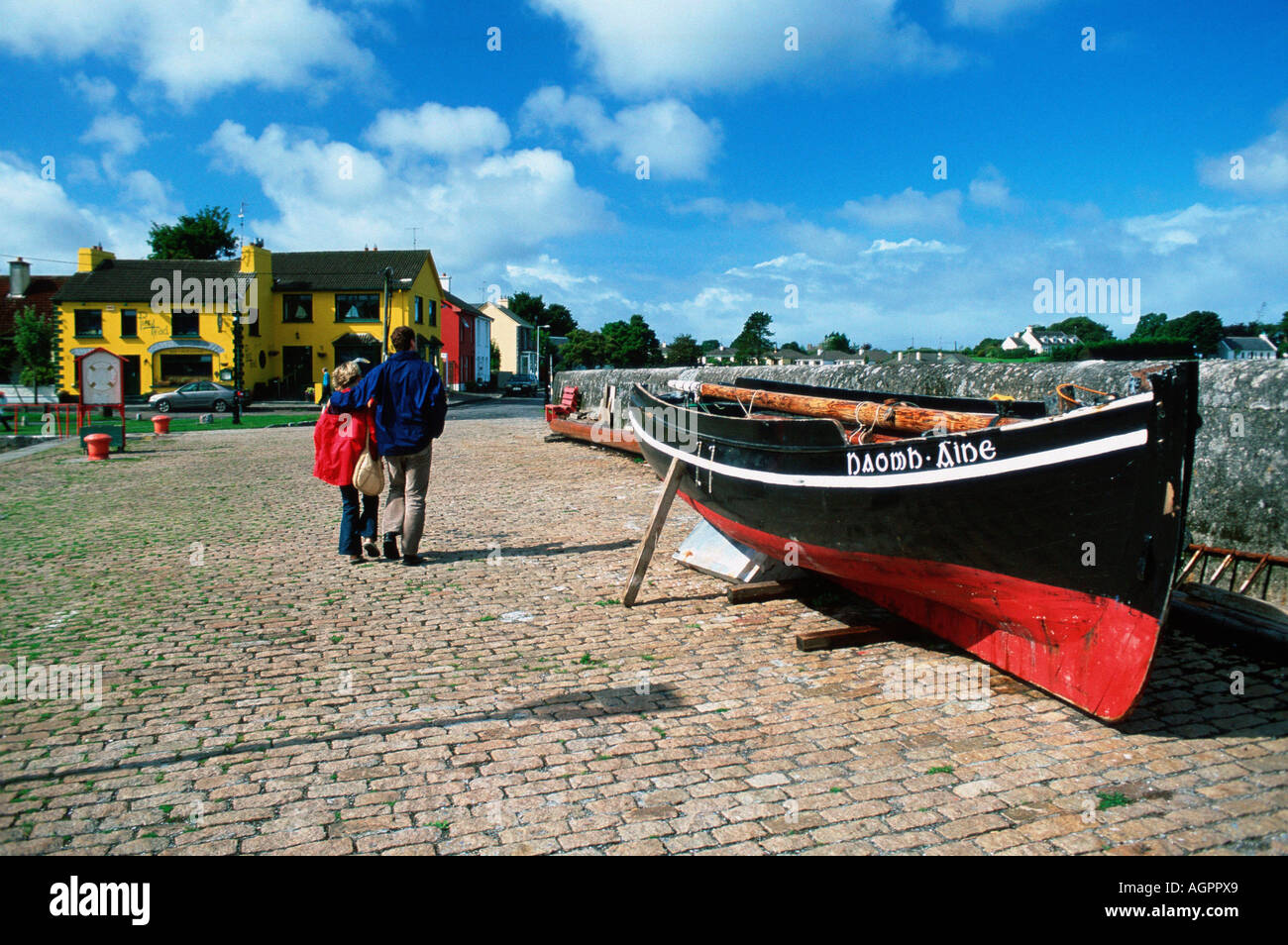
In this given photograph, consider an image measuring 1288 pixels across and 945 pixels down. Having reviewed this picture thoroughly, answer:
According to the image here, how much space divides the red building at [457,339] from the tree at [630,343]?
26786 millimetres

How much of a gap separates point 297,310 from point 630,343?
53.7m

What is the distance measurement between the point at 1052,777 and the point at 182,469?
632 inches

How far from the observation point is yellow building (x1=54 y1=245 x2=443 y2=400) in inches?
1954

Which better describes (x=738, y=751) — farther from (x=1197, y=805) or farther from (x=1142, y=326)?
(x=1142, y=326)

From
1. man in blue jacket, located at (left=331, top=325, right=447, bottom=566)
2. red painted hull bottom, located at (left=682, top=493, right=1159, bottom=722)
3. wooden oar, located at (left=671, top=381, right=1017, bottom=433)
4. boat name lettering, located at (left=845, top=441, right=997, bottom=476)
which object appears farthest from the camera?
man in blue jacket, located at (left=331, top=325, right=447, bottom=566)

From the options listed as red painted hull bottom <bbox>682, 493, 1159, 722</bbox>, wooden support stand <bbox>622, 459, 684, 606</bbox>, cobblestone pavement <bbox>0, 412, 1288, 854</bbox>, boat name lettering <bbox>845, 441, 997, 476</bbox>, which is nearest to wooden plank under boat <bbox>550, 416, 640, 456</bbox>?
wooden support stand <bbox>622, 459, 684, 606</bbox>

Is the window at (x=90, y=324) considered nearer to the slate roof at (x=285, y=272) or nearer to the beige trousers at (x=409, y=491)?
the slate roof at (x=285, y=272)

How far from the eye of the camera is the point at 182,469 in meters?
15.4

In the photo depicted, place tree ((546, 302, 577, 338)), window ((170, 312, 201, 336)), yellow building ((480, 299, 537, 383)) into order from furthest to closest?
tree ((546, 302, 577, 338)) → yellow building ((480, 299, 537, 383)) → window ((170, 312, 201, 336))

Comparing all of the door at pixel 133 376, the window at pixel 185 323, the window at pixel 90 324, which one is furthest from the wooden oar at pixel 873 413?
the window at pixel 90 324

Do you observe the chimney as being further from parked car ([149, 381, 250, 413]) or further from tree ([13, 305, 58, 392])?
parked car ([149, 381, 250, 413])

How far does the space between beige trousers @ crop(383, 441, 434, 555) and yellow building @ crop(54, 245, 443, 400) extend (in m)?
45.2

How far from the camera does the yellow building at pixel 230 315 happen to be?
163 ft
